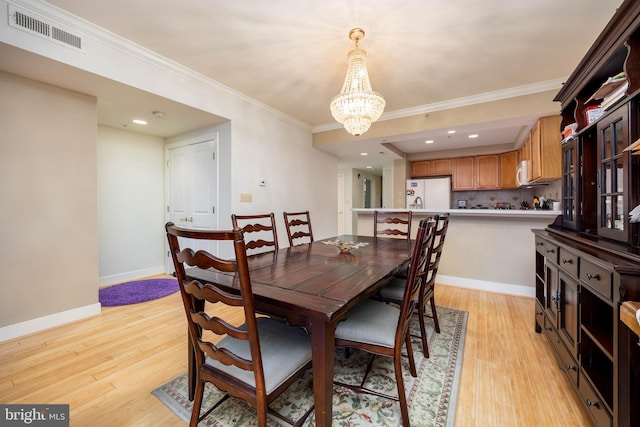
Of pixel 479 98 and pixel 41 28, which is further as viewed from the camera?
pixel 479 98

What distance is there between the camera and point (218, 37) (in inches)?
87.4

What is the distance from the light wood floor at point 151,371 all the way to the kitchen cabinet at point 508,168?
3084 mm

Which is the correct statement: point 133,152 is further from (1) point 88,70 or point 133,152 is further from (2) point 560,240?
(2) point 560,240

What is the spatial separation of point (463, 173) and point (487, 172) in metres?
0.41

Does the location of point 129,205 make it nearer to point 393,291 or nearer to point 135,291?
point 135,291

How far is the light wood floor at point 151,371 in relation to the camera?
4.69 ft

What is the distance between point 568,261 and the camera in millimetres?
1536

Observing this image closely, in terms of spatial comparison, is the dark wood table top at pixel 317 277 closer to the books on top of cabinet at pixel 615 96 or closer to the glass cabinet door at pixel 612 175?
the glass cabinet door at pixel 612 175

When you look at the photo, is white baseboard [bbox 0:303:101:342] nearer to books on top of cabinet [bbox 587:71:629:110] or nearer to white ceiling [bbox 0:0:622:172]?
white ceiling [bbox 0:0:622:172]

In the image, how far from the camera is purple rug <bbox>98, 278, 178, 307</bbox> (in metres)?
3.11

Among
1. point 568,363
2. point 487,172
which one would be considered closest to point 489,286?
point 568,363

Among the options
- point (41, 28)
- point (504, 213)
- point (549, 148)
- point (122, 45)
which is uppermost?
point (122, 45)

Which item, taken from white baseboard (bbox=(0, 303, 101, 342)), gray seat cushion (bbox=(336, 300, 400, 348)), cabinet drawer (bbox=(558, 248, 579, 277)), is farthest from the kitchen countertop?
white baseboard (bbox=(0, 303, 101, 342))

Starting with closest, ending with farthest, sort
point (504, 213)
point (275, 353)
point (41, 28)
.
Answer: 1. point (275, 353)
2. point (41, 28)
3. point (504, 213)
